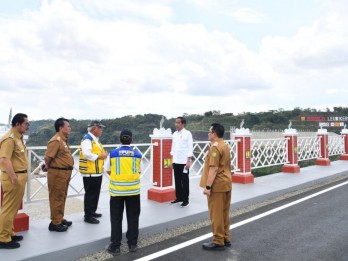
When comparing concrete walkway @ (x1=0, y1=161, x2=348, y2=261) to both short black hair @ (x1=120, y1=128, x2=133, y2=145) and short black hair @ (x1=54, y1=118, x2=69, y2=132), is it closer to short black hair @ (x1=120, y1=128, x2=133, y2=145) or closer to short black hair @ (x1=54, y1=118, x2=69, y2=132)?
short black hair @ (x1=120, y1=128, x2=133, y2=145)

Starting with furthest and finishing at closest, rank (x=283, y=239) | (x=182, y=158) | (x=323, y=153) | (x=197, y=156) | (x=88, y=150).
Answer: (x=323, y=153), (x=197, y=156), (x=182, y=158), (x=88, y=150), (x=283, y=239)

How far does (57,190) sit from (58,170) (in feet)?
0.92

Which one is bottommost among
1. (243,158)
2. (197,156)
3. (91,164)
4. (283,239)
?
(283,239)

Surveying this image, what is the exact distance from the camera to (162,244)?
14.1 ft

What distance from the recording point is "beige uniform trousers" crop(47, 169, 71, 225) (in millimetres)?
4367

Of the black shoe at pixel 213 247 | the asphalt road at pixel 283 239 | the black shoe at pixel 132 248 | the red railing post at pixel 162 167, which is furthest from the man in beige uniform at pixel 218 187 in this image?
the red railing post at pixel 162 167

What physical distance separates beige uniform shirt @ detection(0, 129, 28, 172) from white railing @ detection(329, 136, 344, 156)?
Answer: 1464cm

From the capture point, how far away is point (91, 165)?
473 centimetres

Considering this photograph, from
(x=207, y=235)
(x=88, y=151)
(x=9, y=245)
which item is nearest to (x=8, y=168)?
(x=9, y=245)

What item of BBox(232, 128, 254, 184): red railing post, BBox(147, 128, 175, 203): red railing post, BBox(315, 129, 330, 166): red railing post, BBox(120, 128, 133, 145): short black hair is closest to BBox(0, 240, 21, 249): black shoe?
BBox(120, 128, 133, 145): short black hair

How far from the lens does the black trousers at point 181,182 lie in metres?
6.19

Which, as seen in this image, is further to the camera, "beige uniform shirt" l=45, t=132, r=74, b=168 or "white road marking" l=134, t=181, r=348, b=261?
"beige uniform shirt" l=45, t=132, r=74, b=168

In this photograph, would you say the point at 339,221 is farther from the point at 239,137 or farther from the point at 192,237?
the point at 239,137

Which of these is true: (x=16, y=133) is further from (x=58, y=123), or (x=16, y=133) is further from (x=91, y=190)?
(x=91, y=190)
